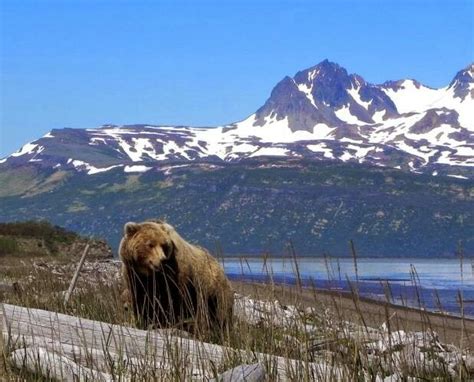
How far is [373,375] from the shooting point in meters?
6.56

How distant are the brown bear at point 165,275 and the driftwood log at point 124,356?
1.52 meters

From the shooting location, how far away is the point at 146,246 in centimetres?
961

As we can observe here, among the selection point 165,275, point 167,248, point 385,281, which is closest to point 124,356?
point 385,281

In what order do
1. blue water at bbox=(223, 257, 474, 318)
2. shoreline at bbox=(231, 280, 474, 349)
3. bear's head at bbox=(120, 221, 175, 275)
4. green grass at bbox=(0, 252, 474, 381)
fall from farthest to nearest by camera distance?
bear's head at bbox=(120, 221, 175, 275)
blue water at bbox=(223, 257, 474, 318)
shoreline at bbox=(231, 280, 474, 349)
green grass at bbox=(0, 252, 474, 381)

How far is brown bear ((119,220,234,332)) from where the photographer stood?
962 cm

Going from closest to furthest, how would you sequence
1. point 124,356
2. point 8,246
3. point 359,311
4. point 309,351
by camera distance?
point 359,311
point 124,356
point 309,351
point 8,246

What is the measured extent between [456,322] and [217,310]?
68.4ft

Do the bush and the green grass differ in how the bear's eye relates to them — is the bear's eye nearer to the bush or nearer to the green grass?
the green grass

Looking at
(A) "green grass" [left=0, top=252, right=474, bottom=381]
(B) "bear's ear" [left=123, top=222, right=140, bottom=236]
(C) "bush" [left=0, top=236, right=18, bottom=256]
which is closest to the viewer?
(A) "green grass" [left=0, top=252, right=474, bottom=381]

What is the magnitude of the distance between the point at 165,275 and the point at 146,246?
342mm

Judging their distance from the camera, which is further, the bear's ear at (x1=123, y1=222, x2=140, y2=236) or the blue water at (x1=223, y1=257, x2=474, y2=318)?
the bear's ear at (x1=123, y1=222, x2=140, y2=236)

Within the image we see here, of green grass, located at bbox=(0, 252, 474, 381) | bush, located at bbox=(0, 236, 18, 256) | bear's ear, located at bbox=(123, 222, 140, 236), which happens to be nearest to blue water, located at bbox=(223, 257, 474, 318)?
green grass, located at bbox=(0, 252, 474, 381)

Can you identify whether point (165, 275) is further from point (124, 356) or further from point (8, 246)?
point (8, 246)

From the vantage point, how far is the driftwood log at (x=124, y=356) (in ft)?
21.7
